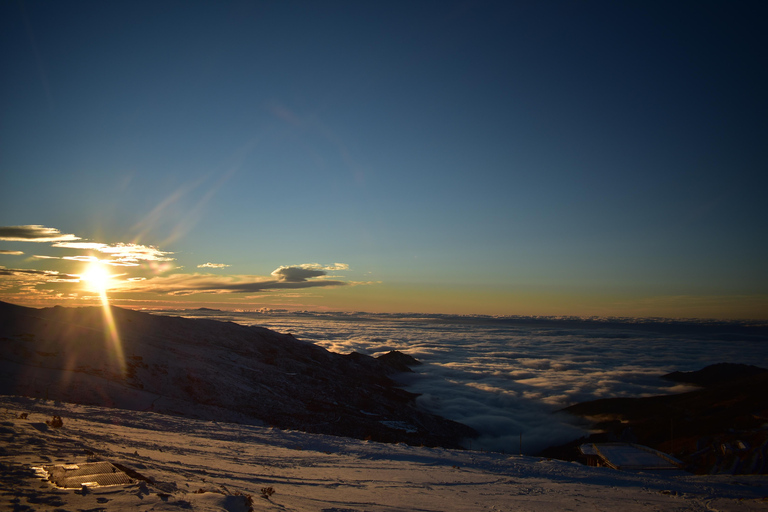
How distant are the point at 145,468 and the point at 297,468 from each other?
2736 millimetres

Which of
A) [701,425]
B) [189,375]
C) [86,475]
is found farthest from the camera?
[701,425]

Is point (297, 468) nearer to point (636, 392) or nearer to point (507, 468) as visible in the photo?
point (507, 468)

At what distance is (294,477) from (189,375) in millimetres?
14478

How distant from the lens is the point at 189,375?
60.1 feet

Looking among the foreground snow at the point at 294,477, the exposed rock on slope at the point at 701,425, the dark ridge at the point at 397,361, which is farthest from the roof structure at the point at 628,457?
the dark ridge at the point at 397,361

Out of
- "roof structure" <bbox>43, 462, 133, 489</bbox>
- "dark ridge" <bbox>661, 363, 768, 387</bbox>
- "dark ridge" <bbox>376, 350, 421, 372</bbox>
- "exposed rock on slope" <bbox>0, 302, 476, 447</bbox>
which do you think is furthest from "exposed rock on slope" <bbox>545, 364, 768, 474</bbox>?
"dark ridge" <bbox>376, 350, 421, 372</bbox>

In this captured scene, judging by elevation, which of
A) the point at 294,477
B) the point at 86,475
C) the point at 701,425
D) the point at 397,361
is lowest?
the point at 397,361

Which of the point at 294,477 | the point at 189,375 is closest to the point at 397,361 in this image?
the point at 189,375

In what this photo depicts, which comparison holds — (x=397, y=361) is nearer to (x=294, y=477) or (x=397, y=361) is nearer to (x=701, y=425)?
(x=701, y=425)

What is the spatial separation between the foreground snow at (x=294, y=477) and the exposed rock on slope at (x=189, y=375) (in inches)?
184

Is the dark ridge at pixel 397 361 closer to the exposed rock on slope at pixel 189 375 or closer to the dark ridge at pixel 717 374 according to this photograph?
the exposed rock on slope at pixel 189 375

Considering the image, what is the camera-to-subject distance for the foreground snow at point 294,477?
4125 millimetres

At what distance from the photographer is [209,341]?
84.7 feet

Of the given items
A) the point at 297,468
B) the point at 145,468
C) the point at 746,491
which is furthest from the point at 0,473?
the point at 746,491
